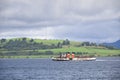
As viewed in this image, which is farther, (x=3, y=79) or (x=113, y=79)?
(x=3, y=79)

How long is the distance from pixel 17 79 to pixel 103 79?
1366 inches

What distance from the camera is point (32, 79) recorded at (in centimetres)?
16000

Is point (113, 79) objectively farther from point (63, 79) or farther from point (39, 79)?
point (39, 79)

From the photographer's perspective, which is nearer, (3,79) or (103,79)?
(103,79)

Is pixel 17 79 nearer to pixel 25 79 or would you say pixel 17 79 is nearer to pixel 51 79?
pixel 25 79

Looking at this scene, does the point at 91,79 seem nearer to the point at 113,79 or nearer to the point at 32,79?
the point at 113,79

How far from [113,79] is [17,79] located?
38492 mm

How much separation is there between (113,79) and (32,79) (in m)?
32.5

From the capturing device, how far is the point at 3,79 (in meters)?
163

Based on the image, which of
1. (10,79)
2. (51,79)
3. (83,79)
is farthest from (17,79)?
(83,79)

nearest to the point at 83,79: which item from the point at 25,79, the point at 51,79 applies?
the point at 51,79

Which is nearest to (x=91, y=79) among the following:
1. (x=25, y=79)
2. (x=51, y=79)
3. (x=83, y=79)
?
(x=83, y=79)

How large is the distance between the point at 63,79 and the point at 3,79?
2570 cm

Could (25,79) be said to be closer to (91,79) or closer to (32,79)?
(32,79)
